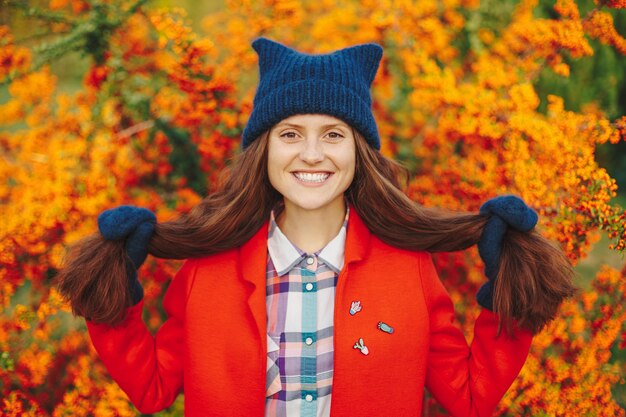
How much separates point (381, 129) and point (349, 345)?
2708 millimetres

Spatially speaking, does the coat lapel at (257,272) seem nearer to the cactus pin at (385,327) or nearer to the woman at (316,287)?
the woman at (316,287)

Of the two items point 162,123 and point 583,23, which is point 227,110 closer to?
point 162,123

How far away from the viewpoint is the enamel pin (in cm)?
194

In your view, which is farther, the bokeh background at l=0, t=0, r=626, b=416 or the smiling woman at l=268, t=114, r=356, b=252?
the bokeh background at l=0, t=0, r=626, b=416

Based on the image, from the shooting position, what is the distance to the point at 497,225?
1.93 m

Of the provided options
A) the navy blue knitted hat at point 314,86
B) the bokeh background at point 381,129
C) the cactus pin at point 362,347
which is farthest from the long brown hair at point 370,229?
the bokeh background at point 381,129

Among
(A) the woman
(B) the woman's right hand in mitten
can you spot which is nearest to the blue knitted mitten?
(A) the woman

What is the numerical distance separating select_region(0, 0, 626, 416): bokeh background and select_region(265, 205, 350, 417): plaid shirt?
1059 mm

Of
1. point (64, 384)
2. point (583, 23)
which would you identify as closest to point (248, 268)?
point (64, 384)

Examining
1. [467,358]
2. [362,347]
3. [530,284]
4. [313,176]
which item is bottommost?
[467,358]

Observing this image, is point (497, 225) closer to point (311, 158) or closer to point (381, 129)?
point (311, 158)

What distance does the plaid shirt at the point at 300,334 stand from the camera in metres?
1.96

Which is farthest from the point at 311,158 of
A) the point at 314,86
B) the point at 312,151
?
the point at 314,86

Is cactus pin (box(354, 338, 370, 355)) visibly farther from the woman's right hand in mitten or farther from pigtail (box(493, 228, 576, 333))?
the woman's right hand in mitten
